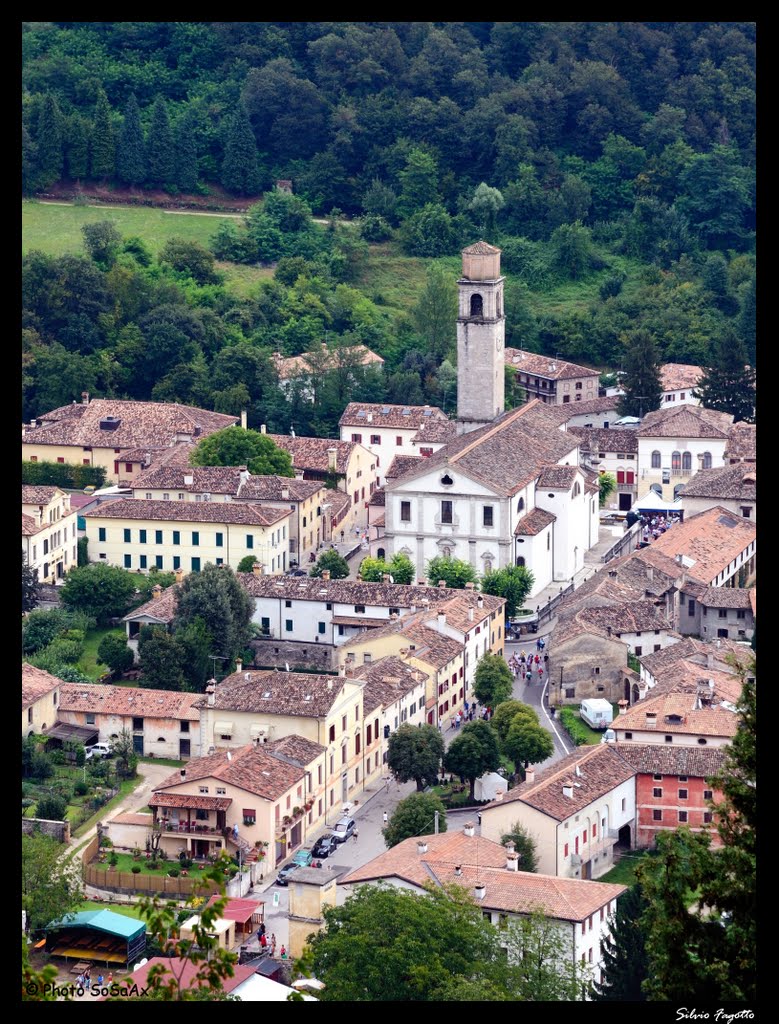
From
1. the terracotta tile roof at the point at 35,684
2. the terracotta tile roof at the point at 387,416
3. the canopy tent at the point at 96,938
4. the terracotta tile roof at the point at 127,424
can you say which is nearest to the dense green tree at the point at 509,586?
the terracotta tile roof at the point at 35,684

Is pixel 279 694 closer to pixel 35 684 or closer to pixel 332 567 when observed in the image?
pixel 35 684

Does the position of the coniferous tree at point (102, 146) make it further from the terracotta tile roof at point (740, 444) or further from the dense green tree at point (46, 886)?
the dense green tree at point (46, 886)

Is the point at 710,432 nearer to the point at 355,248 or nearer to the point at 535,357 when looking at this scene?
the point at 535,357

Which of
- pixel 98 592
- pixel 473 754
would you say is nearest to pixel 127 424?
pixel 98 592

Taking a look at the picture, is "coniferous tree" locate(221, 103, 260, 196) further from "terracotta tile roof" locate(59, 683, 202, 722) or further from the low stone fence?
the low stone fence
